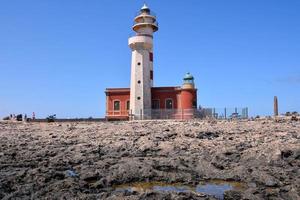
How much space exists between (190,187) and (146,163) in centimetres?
204

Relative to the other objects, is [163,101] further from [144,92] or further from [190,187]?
[190,187]

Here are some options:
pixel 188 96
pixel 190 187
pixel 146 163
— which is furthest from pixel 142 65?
pixel 190 187

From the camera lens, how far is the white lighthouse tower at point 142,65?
107ft

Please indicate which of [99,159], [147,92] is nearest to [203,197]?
[99,159]

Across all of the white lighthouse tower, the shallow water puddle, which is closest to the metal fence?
the white lighthouse tower

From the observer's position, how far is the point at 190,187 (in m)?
8.45

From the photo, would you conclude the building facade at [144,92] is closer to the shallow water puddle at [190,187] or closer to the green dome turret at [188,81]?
the green dome turret at [188,81]

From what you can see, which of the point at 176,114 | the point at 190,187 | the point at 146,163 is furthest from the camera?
the point at 176,114

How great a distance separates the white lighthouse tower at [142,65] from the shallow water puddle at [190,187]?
2296 centimetres

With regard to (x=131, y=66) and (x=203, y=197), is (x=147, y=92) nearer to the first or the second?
(x=131, y=66)

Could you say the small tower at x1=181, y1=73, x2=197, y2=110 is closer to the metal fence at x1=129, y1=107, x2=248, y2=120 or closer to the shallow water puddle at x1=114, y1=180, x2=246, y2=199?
the metal fence at x1=129, y1=107, x2=248, y2=120

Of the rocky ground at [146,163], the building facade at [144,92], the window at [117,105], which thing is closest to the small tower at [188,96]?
the building facade at [144,92]

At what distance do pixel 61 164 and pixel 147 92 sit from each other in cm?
2270

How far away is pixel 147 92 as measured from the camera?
3291 centimetres
